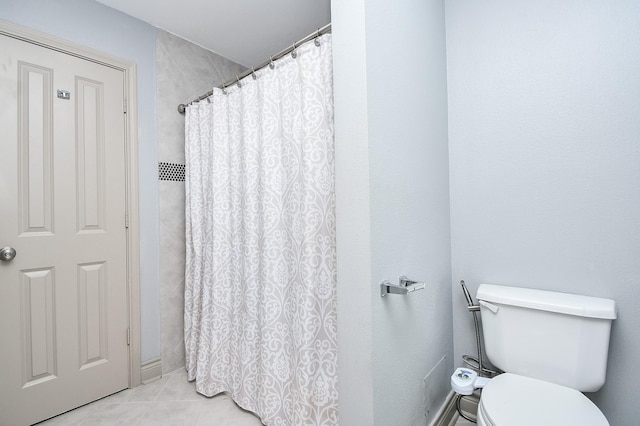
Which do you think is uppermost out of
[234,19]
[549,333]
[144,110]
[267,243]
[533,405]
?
[234,19]

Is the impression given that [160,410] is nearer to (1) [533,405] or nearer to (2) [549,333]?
(1) [533,405]

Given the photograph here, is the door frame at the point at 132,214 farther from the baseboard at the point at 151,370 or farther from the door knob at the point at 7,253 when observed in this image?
the door knob at the point at 7,253

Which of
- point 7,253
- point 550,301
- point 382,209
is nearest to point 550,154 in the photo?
point 550,301

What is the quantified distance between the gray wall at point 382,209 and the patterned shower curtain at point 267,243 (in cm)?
24

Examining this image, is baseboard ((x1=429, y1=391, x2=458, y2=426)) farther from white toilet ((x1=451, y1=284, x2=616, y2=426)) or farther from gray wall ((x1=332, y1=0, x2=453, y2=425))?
white toilet ((x1=451, y1=284, x2=616, y2=426))

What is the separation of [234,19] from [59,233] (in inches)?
68.1

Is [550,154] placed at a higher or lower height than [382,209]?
higher

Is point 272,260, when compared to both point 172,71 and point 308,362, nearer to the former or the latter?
point 308,362

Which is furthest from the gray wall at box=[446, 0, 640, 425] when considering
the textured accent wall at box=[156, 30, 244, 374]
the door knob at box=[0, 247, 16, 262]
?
the door knob at box=[0, 247, 16, 262]

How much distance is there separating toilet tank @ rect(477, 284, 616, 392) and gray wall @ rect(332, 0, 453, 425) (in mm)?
296

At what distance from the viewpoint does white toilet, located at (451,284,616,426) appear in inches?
37.9

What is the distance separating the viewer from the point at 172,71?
2053 mm

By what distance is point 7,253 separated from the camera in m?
1.43

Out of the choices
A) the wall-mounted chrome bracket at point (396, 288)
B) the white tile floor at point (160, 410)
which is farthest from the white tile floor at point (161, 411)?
the wall-mounted chrome bracket at point (396, 288)
